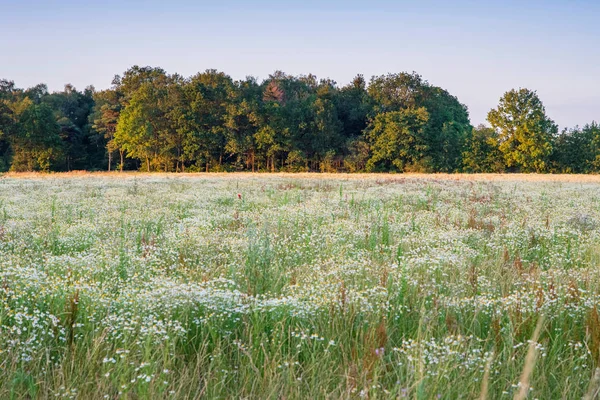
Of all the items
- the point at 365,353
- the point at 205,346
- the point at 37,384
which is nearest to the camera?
the point at 37,384

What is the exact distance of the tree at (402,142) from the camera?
228 ft

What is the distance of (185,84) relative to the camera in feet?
249

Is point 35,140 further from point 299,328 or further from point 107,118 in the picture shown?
point 299,328

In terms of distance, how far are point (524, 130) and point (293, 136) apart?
3599cm

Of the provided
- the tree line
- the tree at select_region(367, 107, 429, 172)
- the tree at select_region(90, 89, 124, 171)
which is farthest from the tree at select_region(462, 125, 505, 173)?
the tree at select_region(90, 89, 124, 171)

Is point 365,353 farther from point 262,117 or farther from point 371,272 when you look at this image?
point 262,117

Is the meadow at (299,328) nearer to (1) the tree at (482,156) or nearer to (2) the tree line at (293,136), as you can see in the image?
(2) the tree line at (293,136)

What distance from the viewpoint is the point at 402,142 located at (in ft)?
229

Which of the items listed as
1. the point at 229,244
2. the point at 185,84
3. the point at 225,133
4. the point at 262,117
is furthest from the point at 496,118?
the point at 229,244

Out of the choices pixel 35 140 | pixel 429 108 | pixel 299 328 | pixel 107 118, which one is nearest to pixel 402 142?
pixel 429 108

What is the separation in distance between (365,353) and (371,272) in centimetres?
203

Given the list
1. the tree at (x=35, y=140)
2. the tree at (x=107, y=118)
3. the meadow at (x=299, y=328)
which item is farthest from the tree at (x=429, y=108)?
the meadow at (x=299, y=328)

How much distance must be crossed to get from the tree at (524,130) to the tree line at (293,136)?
156 mm

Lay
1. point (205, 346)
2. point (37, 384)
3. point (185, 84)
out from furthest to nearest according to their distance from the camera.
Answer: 1. point (185, 84)
2. point (205, 346)
3. point (37, 384)
